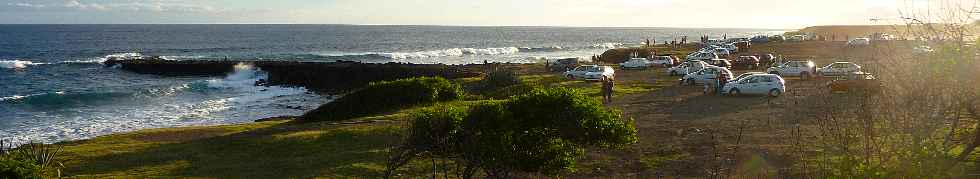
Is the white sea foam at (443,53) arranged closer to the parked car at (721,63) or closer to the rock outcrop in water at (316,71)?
the rock outcrop in water at (316,71)

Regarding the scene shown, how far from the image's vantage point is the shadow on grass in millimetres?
16766

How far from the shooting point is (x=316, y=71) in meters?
67.4

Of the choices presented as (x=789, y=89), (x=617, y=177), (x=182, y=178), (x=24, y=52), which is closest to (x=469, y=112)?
(x=617, y=177)

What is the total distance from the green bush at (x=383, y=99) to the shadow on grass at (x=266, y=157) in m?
7.05

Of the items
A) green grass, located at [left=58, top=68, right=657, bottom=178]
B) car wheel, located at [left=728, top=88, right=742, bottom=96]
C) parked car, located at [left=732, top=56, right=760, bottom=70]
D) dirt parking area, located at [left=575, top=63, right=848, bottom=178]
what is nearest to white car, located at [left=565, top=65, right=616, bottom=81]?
parked car, located at [left=732, top=56, right=760, bottom=70]

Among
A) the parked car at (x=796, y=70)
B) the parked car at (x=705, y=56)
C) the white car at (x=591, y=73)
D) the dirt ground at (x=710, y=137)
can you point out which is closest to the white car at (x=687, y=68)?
the white car at (x=591, y=73)

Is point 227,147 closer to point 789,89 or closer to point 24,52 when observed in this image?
point 789,89

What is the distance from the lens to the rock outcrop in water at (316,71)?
60.6 meters

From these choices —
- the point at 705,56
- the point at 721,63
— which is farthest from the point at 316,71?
the point at 721,63

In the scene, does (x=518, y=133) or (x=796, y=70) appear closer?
(x=518, y=133)

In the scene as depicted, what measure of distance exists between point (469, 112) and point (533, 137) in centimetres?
101

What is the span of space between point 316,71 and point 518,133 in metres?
58.3

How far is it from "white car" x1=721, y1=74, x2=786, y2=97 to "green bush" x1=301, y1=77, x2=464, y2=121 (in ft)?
37.9

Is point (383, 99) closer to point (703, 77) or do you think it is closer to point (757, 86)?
point (757, 86)
